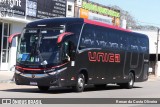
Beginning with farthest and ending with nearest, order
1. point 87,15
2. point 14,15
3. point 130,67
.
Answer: point 87,15, point 14,15, point 130,67

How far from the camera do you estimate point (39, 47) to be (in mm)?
19453

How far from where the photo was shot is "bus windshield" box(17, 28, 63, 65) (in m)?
19.2

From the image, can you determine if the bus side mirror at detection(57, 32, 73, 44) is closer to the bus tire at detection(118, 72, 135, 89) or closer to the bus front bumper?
the bus front bumper

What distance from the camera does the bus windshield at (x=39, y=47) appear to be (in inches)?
754

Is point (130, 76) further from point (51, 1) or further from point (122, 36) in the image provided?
point (51, 1)

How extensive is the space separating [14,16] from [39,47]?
12.5 m

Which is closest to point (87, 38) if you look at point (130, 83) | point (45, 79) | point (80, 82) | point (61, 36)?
point (80, 82)

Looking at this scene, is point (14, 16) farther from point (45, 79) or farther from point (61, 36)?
point (61, 36)

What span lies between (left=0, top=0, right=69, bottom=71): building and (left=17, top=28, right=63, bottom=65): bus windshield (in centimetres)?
1050

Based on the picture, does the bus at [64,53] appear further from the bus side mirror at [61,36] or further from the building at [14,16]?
the building at [14,16]

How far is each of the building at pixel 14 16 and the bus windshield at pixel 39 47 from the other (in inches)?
413

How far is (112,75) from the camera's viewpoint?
79.8 ft

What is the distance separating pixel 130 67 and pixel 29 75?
8960 millimetres

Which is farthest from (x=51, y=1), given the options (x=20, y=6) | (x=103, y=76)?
(x=103, y=76)
